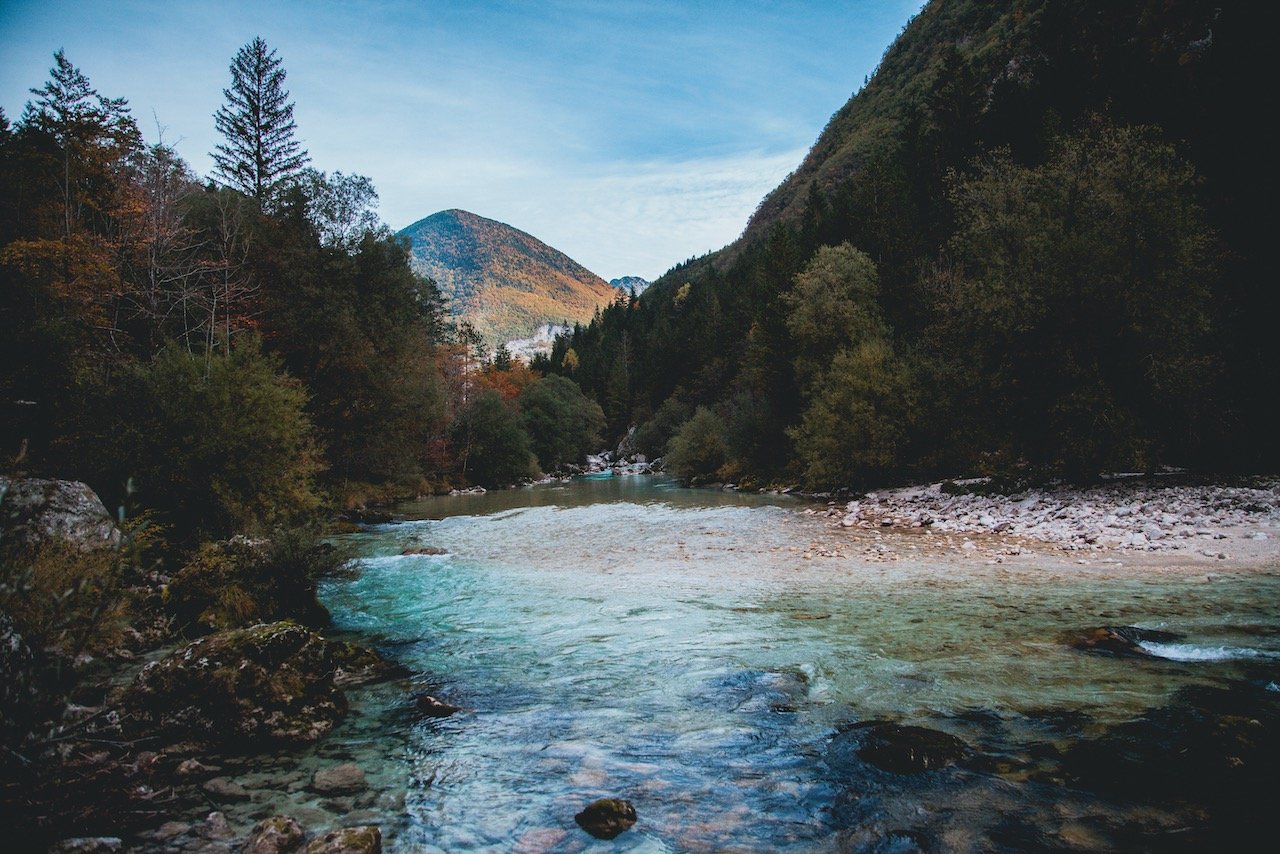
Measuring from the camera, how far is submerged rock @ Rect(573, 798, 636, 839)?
427 cm

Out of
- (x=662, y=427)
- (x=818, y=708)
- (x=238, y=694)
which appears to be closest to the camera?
(x=238, y=694)

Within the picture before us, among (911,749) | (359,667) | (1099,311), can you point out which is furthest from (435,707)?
(1099,311)

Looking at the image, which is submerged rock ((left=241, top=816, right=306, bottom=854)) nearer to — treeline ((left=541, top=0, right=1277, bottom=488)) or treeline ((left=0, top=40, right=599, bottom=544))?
treeline ((left=0, top=40, right=599, bottom=544))

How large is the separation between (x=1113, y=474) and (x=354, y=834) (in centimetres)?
2457

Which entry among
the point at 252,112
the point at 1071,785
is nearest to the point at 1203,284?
the point at 1071,785

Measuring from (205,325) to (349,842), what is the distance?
23175 millimetres

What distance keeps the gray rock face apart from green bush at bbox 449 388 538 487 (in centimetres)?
4076

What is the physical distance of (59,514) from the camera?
28.2ft

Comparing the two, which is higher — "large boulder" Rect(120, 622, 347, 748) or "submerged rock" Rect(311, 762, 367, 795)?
"large boulder" Rect(120, 622, 347, 748)

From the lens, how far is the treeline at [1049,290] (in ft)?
61.1

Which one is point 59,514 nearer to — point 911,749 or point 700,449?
point 911,749

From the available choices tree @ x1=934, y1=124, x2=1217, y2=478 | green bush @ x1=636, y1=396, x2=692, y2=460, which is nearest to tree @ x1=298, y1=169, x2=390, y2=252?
tree @ x1=934, y1=124, x2=1217, y2=478

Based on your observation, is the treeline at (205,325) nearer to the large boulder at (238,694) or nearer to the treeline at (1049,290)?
the large boulder at (238,694)

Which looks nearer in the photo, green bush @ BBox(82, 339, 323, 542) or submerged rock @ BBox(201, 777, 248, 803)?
submerged rock @ BBox(201, 777, 248, 803)
